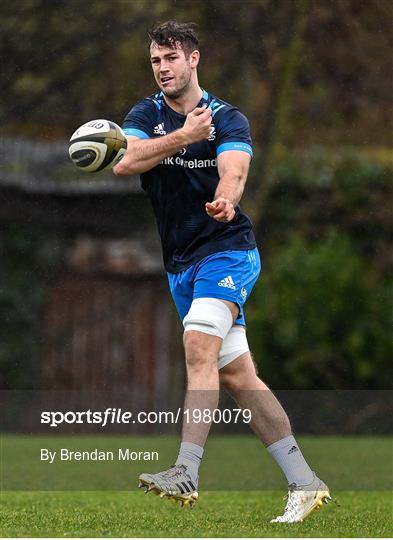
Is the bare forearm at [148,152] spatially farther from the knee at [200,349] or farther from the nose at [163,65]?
the knee at [200,349]

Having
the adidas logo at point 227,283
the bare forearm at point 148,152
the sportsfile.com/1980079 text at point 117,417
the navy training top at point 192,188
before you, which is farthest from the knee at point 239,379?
the sportsfile.com/1980079 text at point 117,417

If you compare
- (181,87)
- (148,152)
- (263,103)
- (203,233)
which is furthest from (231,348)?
(263,103)

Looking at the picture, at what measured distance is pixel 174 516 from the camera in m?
5.09

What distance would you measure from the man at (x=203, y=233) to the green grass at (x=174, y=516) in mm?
249

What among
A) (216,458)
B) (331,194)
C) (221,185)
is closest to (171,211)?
(221,185)

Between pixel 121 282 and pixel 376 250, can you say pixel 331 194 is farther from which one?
pixel 121 282

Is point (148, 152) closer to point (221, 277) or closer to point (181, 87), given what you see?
point (181, 87)

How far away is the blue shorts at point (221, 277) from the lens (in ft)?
16.0

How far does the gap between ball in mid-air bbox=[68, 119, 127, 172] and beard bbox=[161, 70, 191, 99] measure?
35 centimetres

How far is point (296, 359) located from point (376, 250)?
1609 millimetres

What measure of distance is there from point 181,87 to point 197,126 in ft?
1.24

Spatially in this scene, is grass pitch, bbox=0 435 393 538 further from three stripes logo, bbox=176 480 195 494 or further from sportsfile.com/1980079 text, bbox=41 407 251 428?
sportsfile.com/1980079 text, bbox=41 407 251 428

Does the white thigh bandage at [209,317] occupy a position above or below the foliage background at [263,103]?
below

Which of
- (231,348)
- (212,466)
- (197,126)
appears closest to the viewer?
(197,126)
